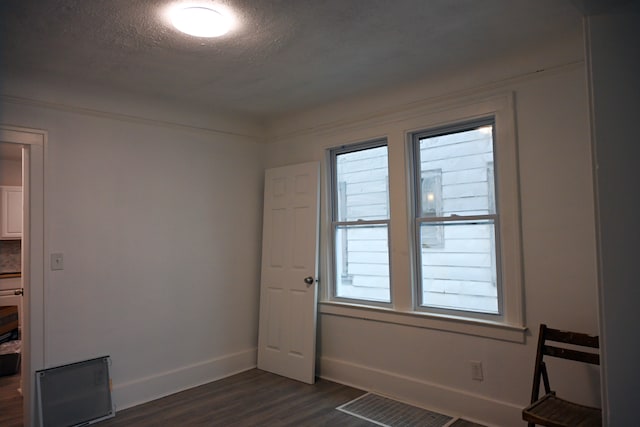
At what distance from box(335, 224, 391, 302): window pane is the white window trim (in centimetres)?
26

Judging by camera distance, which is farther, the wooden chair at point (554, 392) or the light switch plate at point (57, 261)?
the light switch plate at point (57, 261)

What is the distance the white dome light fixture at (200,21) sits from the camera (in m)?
2.21

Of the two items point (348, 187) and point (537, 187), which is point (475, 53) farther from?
point (348, 187)

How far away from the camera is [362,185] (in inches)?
152

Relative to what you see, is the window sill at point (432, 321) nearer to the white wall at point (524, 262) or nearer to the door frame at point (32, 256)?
the white wall at point (524, 262)

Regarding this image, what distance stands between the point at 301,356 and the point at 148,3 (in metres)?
2.95

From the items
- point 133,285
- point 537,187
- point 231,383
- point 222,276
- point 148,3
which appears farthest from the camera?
point 222,276

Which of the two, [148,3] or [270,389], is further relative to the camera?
[270,389]

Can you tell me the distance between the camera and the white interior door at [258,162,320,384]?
155 inches

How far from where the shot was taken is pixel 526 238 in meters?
2.83

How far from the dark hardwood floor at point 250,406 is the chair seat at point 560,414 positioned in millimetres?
1117

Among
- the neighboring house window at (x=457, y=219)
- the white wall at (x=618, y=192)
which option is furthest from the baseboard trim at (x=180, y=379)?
the white wall at (x=618, y=192)

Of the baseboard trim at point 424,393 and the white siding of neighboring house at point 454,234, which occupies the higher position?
the white siding of neighboring house at point 454,234

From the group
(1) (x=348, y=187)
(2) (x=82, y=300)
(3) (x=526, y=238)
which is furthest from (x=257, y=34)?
(2) (x=82, y=300)
